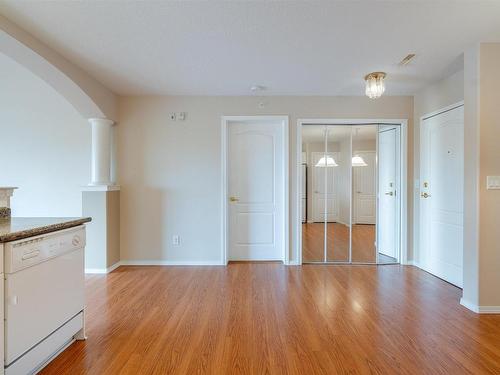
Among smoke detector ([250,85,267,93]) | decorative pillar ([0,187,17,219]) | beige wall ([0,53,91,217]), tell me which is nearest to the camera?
decorative pillar ([0,187,17,219])

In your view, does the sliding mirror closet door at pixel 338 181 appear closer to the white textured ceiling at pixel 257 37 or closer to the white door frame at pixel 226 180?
the white door frame at pixel 226 180

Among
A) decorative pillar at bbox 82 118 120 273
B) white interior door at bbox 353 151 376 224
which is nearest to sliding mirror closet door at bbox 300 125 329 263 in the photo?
white interior door at bbox 353 151 376 224

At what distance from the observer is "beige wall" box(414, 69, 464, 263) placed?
319 cm

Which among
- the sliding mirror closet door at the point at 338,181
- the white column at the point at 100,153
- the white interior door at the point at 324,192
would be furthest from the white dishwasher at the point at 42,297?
the sliding mirror closet door at the point at 338,181

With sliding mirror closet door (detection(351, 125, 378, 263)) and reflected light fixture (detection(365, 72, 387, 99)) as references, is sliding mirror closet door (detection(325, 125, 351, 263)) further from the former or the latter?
reflected light fixture (detection(365, 72, 387, 99))

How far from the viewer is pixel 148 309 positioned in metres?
2.59

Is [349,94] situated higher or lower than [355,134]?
higher

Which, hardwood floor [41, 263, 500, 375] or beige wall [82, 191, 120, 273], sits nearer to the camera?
hardwood floor [41, 263, 500, 375]

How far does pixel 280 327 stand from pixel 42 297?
171 centimetres

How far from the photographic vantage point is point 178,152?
157 inches

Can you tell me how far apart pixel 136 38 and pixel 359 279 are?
3.56 metres

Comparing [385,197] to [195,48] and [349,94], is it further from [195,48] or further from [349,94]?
[195,48]

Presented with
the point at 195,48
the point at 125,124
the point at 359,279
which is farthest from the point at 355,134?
the point at 125,124

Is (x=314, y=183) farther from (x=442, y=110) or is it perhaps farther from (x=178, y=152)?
(x=178, y=152)
